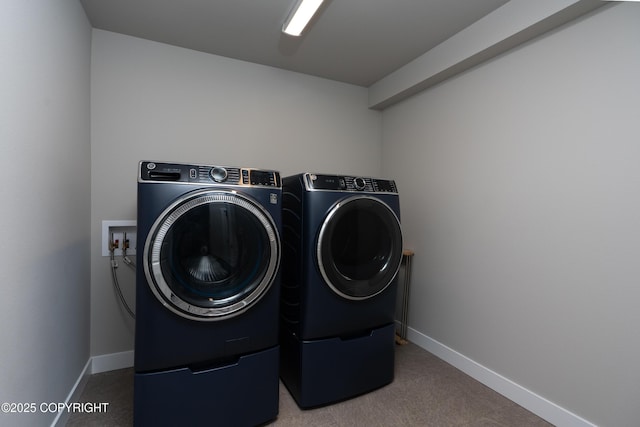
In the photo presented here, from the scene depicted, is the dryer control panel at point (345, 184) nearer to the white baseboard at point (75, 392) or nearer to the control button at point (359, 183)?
the control button at point (359, 183)

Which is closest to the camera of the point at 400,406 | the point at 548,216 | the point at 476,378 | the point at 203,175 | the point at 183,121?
the point at 203,175

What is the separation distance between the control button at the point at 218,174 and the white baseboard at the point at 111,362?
169cm

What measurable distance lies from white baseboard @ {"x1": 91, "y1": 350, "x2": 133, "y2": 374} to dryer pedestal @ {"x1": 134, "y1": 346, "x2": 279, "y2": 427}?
1.02 metres

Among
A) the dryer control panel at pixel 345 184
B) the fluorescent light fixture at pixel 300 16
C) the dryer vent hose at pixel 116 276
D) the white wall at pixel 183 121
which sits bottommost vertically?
the dryer vent hose at pixel 116 276

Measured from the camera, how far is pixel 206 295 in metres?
1.45

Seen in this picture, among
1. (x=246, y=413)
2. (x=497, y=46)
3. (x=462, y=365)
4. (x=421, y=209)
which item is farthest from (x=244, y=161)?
(x=462, y=365)

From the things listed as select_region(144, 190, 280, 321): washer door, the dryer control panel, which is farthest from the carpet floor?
the dryer control panel

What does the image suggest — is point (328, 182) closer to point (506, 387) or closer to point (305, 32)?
point (305, 32)

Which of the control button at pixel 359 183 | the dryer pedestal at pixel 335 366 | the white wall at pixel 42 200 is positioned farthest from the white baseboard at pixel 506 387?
the white wall at pixel 42 200

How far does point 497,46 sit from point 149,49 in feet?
7.98

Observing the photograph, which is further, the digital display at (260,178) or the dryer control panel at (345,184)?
the dryer control panel at (345,184)

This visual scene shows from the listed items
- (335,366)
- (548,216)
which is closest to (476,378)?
(335,366)

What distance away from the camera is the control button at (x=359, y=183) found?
1838mm

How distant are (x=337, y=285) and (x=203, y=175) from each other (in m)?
0.96
